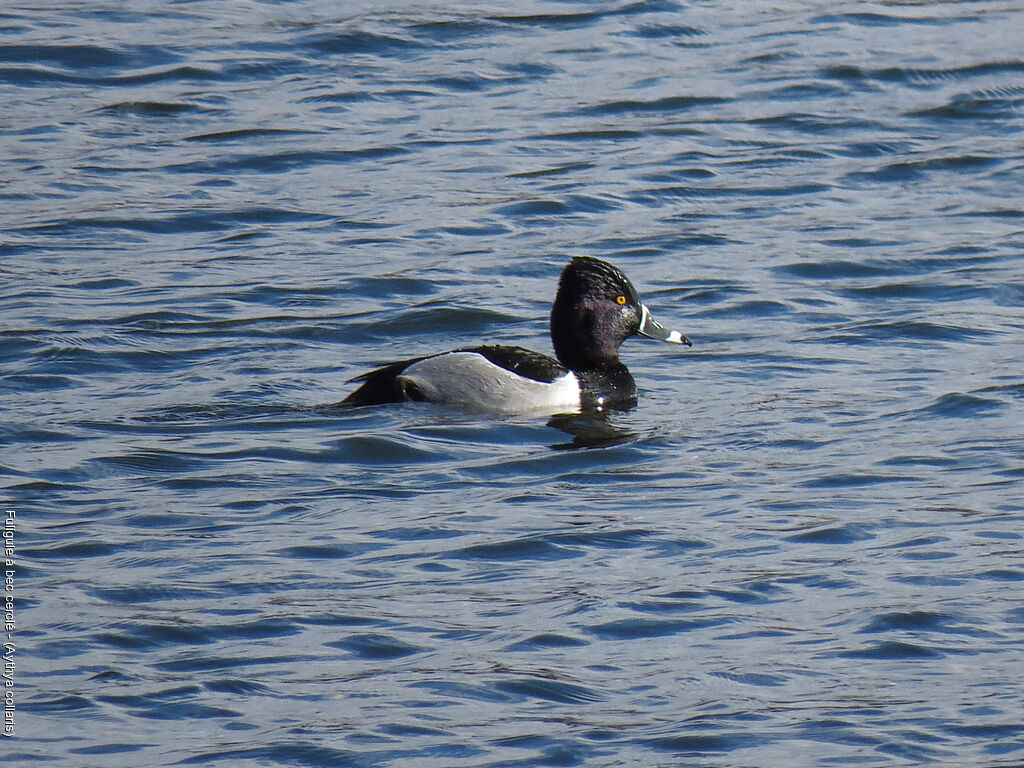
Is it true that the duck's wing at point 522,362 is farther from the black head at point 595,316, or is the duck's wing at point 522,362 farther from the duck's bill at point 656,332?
the duck's bill at point 656,332

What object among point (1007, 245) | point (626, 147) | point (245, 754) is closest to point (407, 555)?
point (245, 754)

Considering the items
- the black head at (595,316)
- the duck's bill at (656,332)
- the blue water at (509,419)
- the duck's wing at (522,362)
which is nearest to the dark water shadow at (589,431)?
the blue water at (509,419)

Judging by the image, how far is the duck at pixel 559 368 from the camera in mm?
10445

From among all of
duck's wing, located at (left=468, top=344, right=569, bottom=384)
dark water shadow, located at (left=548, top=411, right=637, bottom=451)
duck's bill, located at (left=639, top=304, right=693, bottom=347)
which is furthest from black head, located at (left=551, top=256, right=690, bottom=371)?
dark water shadow, located at (left=548, top=411, right=637, bottom=451)

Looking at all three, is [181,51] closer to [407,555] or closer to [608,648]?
[407,555]

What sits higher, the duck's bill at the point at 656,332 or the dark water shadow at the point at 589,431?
the duck's bill at the point at 656,332

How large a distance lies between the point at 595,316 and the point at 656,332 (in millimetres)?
371

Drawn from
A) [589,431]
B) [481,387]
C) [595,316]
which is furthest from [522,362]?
[595,316]

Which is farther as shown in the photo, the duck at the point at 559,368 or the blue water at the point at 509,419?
the duck at the point at 559,368

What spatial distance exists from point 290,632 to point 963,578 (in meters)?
2.57

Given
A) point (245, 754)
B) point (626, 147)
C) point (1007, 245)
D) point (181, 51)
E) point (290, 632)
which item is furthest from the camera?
point (181, 51)

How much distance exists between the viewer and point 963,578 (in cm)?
734

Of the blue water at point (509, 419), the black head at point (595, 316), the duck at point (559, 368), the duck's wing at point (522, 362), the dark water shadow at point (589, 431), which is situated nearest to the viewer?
the blue water at point (509, 419)

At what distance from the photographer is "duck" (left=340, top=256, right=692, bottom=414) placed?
10445 millimetres
